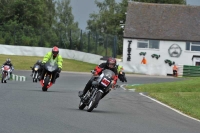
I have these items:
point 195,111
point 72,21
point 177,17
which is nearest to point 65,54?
point 177,17

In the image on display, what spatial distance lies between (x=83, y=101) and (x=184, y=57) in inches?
2013

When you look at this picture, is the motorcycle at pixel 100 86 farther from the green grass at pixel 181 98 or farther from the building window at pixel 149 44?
the building window at pixel 149 44

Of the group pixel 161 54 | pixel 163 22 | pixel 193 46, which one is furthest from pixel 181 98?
pixel 163 22

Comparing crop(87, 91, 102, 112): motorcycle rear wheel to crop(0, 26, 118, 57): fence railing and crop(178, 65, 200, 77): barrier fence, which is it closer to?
crop(178, 65, 200, 77): barrier fence

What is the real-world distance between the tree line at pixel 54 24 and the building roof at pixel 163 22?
2730 millimetres

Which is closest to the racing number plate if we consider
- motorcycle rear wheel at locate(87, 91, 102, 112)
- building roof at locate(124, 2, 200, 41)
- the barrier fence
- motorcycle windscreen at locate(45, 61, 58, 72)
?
motorcycle rear wheel at locate(87, 91, 102, 112)

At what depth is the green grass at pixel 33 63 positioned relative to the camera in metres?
57.5

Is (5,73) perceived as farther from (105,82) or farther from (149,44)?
(149,44)

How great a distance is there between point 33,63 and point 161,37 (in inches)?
588

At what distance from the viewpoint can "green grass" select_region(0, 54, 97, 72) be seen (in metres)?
57.5

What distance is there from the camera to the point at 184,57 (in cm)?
6588

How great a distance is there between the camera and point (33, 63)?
58844 mm

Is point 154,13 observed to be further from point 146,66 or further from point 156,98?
point 156,98

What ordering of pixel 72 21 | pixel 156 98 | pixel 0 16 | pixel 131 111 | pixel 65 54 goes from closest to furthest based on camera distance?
1. pixel 131 111
2. pixel 156 98
3. pixel 65 54
4. pixel 0 16
5. pixel 72 21
